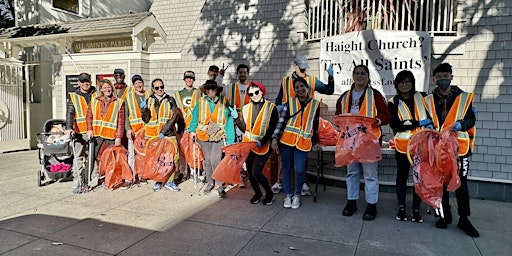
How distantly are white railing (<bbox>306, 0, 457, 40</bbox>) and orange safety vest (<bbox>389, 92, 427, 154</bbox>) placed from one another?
1.85 metres

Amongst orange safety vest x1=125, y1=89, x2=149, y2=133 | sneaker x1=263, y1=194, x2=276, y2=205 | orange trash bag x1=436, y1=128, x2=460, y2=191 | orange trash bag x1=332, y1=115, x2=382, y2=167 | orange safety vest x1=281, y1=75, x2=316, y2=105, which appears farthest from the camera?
orange safety vest x1=125, y1=89, x2=149, y2=133

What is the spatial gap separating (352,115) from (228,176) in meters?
1.74

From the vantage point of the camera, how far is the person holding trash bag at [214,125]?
5246mm

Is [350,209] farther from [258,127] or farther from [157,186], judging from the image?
[157,186]

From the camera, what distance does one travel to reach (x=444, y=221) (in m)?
4.21

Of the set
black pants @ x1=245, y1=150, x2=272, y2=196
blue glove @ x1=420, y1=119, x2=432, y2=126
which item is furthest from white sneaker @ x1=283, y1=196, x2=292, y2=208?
blue glove @ x1=420, y1=119, x2=432, y2=126

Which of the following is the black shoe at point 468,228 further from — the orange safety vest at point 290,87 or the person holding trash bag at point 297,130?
the orange safety vest at point 290,87

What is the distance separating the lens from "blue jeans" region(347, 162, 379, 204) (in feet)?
14.6

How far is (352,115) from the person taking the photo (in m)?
4.34

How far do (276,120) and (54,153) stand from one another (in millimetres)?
3531

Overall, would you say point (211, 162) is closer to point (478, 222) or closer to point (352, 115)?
point (352, 115)

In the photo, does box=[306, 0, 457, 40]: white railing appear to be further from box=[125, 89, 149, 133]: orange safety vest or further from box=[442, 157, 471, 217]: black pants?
box=[125, 89, 149, 133]: orange safety vest

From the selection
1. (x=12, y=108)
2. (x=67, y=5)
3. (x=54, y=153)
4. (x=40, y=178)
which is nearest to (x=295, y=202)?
(x=54, y=153)

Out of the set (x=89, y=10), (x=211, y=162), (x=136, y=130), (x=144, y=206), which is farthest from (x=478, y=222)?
(x=89, y=10)
